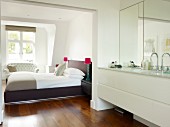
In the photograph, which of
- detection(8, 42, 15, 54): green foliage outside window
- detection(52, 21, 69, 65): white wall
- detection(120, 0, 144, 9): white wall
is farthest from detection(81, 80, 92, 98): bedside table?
detection(8, 42, 15, 54): green foliage outside window

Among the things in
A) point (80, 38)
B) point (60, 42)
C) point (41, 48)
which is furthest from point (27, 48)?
point (80, 38)

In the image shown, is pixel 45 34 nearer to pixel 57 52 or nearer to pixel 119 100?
pixel 57 52

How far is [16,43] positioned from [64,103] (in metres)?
5.05

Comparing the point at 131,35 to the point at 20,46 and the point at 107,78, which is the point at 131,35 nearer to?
the point at 107,78

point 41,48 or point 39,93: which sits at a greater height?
point 41,48

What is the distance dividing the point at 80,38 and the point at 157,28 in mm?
2957

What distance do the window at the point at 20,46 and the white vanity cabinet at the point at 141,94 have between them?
5.72 meters

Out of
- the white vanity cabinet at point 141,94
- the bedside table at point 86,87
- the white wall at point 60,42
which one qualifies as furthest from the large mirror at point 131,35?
the white wall at point 60,42

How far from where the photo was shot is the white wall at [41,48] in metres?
7.93

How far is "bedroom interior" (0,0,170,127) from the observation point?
2338 mm

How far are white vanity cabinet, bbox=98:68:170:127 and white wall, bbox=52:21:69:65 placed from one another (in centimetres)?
372

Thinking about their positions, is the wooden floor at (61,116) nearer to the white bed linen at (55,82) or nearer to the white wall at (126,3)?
the white bed linen at (55,82)

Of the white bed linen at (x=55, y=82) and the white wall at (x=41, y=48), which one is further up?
the white wall at (x=41, y=48)

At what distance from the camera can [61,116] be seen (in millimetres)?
3053
